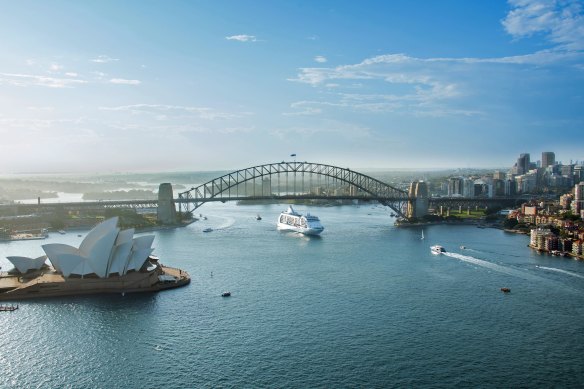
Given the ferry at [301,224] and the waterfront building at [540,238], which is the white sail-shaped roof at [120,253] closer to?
the ferry at [301,224]

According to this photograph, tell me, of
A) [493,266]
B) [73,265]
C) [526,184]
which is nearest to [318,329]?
[73,265]

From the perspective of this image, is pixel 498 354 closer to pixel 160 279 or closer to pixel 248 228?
pixel 160 279

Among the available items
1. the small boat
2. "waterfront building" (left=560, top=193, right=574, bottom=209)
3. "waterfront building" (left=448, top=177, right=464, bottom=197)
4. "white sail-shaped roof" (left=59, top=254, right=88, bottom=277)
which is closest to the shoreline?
"white sail-shaped roof" (left=59, top=254, right=88, bottom=277)

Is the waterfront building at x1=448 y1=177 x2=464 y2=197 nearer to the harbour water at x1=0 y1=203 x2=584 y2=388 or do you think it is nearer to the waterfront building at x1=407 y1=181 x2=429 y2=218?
the waterfront building at x1=407 y1=181 x2=429 y2=218

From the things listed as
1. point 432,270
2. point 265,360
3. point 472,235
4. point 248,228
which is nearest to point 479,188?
point 472,235

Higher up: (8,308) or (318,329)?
(8,308)

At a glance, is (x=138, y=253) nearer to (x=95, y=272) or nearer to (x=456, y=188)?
(x=95, y=272)
